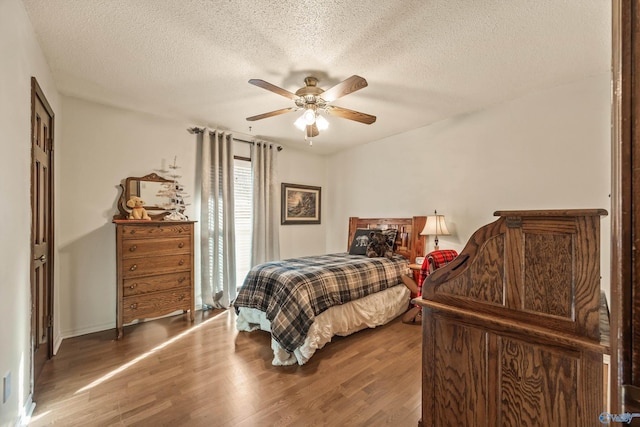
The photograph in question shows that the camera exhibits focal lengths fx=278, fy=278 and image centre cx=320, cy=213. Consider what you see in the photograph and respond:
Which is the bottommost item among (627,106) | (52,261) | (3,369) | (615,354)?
(3,369)

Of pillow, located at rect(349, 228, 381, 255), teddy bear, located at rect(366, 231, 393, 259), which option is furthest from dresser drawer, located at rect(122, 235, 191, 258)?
teddy bear, located at rect(366, 231, 393, 259)

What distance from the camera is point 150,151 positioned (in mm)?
3447

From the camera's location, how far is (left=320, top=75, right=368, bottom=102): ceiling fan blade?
2.02 m

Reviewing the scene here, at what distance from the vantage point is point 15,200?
1563 mm

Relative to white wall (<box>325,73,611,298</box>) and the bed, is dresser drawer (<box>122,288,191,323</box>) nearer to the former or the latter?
the bed

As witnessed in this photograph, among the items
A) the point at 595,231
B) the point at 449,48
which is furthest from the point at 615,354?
the point at 449,48

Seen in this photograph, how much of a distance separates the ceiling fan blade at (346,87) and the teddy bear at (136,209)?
240 cm

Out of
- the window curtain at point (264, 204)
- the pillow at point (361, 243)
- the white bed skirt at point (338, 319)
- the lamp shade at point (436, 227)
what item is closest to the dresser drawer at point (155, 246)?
the white bed skirt at point (338, 319)

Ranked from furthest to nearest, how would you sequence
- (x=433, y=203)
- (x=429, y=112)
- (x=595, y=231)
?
(x=433, y=203) → (x=429, y=112) → (x=595, y=231)

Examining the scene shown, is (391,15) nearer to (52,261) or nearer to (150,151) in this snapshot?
(150,151)

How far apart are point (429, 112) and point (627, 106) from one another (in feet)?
10.5

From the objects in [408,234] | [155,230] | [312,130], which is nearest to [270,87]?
[312,130]

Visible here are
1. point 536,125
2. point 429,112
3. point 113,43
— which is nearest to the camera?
point 113,43

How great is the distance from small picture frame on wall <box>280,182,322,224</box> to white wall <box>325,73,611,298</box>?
904 mm
